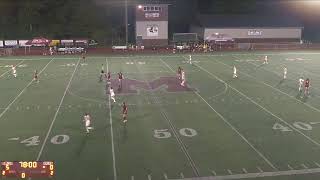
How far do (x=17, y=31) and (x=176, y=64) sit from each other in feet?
121

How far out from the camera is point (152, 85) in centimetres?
3181

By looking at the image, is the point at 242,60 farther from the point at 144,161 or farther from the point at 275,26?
the point at 144,161

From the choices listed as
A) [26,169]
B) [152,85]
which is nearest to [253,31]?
[152,85]

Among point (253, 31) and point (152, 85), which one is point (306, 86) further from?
point (253, 31)

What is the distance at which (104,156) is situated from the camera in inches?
674

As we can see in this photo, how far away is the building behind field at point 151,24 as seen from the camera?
6303 cm

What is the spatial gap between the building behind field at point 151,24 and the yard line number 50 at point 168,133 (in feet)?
141

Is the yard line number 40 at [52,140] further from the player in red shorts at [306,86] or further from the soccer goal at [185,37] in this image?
the soccer goal at [185,37]

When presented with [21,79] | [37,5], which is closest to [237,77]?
[21,79]

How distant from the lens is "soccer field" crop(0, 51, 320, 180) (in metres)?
16.0

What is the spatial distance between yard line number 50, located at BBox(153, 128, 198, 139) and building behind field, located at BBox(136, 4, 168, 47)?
43082 mm

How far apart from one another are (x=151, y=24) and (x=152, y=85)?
109 feet

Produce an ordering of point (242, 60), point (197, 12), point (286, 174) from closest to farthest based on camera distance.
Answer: point (286, 174) → point (242, 60) → point (197, 12)

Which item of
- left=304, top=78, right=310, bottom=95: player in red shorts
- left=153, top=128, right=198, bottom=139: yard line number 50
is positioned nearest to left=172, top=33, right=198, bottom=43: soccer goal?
left=304, top=78, right=310, bottom=95: player in red shorts
